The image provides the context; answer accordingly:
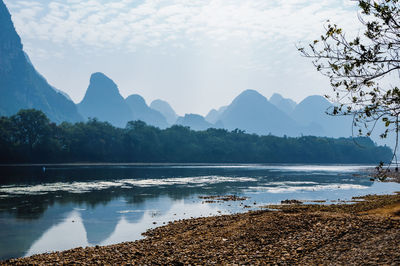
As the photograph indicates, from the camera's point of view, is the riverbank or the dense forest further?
the dense forest

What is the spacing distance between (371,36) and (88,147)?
136m

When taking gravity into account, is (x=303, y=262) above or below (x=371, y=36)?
below

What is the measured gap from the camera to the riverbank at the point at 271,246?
14.0 m

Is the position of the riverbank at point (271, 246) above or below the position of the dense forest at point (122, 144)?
below

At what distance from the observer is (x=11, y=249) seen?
65.9 ft

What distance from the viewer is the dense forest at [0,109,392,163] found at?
121m

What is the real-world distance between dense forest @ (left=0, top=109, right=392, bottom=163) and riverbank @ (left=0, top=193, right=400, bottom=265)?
366ft

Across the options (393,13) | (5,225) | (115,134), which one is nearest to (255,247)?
(393,13)

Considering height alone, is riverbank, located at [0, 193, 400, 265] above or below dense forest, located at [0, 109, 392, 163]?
below

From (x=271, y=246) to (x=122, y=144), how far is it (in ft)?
467

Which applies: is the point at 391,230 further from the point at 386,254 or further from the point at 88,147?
the point at 88,147

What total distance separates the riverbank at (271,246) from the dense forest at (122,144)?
11163 cm

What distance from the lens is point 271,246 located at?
16.4 m

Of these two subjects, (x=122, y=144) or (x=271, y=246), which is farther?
(x=122, y=144)
